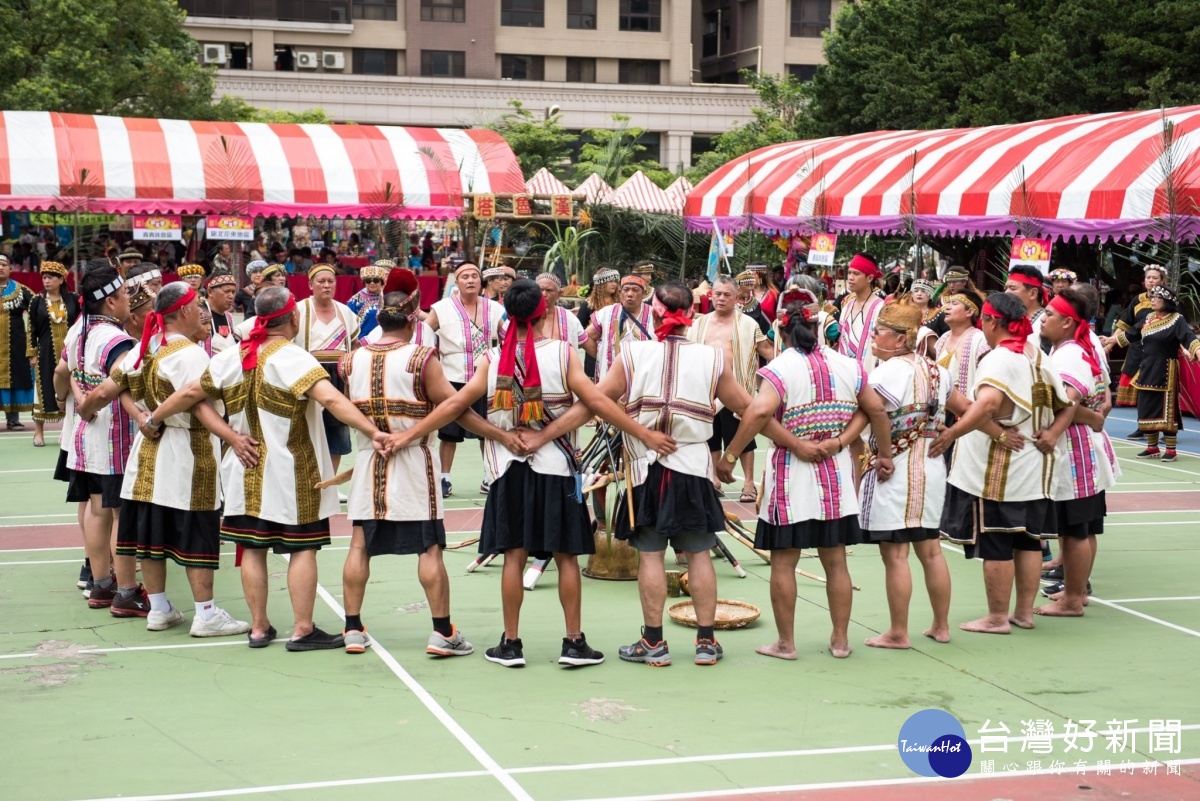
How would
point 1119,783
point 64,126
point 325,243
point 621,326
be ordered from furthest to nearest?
point 325,243
point 64,126
point 621,326
point 1119,783

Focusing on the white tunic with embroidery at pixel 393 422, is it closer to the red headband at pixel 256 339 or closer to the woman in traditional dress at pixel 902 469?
the red headband at pixel 256 339

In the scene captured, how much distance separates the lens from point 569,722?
236 inches

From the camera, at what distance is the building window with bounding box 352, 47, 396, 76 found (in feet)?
195

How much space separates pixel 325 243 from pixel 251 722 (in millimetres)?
31887

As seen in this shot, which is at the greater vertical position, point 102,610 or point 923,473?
point 923,473

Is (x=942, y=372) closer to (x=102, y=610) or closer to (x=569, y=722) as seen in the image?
(x=569, y=722)

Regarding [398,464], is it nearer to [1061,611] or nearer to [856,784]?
[856,784]

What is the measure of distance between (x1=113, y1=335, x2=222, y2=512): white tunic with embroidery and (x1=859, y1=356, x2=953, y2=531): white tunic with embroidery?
3.59m

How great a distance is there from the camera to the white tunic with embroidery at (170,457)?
727 centimetres

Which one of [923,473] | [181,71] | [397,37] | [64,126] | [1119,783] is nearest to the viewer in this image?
[1119,783]

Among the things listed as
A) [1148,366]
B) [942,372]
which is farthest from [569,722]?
[1148,366]

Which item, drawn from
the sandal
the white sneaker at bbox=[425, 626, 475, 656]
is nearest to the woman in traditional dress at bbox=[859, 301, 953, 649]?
the white sneaker at bbox=[425, 626, 475, 656]

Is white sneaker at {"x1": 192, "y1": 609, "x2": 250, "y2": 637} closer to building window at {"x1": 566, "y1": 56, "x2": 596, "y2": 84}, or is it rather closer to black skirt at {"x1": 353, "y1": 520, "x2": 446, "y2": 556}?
black skirt at {"x1": 353, "y1": 520, "x2": 446, "y2": 556}

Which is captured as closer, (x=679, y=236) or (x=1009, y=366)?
(x=1009, y=366)
